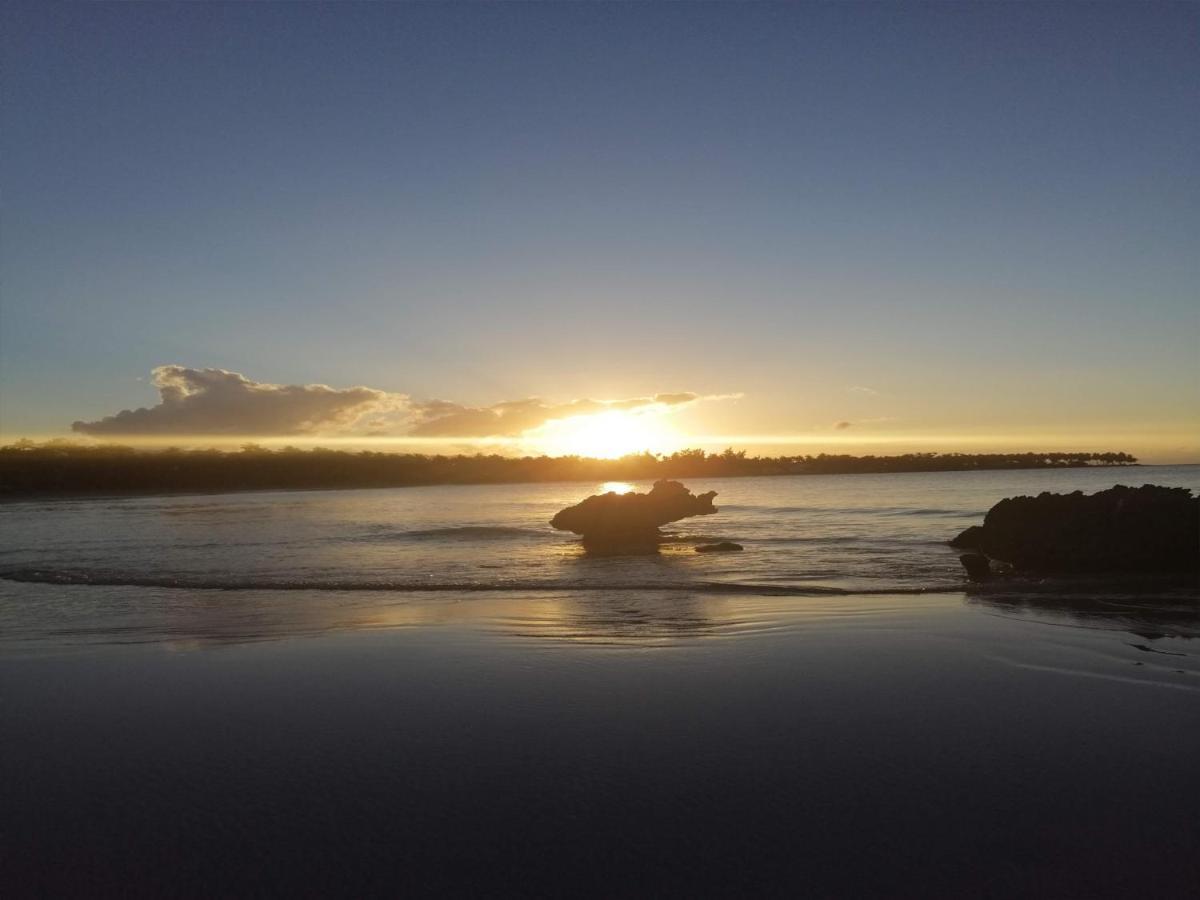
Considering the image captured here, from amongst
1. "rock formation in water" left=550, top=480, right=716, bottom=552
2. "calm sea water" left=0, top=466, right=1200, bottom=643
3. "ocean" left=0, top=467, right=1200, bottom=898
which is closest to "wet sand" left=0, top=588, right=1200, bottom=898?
"ocean" left=0, top=467, right=1200, bottom=898

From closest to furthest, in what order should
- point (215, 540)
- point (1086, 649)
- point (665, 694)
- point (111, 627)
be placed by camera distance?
point (665, 694)
point (1086, 649)
point (111, 627)
point (215, 540)

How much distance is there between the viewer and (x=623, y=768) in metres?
5.97

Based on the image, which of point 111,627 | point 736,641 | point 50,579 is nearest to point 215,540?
point 50,579

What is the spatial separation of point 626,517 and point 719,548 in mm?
5304

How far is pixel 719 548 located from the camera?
1064 inches

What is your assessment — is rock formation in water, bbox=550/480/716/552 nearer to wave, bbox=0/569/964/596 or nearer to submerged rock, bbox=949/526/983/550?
submerged rock, bbox=949/526/983/550

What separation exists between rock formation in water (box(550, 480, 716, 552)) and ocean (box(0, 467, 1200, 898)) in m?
15.8

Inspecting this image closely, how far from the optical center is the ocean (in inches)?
176

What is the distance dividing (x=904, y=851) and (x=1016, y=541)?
18.2 m

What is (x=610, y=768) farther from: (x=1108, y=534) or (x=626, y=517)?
(x=626, y=517)

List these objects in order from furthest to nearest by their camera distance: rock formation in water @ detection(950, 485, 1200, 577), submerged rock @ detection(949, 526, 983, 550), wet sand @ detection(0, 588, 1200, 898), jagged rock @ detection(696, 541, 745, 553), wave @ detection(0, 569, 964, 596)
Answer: jagged rock @ detection(696, 541, 745, 553) → submerged rock @ detection(949, 526, 983, 550) → rock formation in water @ detection(950, 485, 1200, 577) → wave @ detection(0, 569, 964, 596) → wet sand @ detection(0, 588, 1200, 898)

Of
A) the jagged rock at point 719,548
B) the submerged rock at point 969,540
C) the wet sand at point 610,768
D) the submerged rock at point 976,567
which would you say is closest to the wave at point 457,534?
the jagged rock at point 719,548

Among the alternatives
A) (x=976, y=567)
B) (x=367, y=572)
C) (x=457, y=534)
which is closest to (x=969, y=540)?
(x=976, y=567)

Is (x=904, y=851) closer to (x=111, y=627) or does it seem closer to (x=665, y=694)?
(x=665, y=694)
